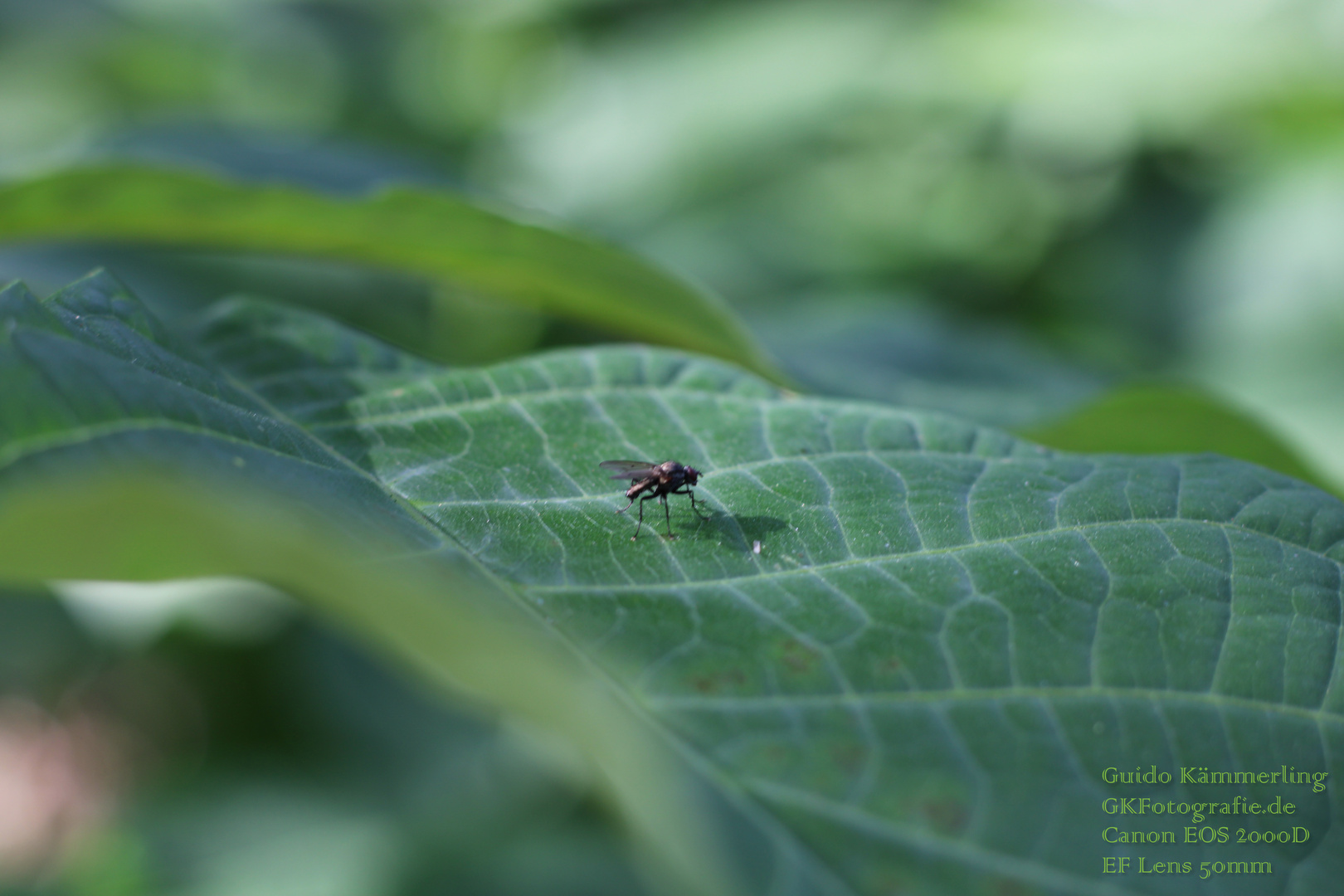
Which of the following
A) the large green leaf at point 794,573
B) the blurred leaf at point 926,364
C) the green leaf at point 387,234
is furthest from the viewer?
the blurred leaf at point 926,364

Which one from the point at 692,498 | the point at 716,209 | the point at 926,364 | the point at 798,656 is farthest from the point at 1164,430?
the point at 716,209

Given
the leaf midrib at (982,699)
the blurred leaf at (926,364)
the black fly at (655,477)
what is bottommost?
the leaf midrib at (982,699)

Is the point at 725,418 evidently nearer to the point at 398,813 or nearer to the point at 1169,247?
the point at 398,813

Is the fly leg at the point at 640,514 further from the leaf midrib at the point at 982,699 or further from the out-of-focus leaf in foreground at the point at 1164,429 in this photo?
the out-of-focus leaf in foreground at the point at 1164,429

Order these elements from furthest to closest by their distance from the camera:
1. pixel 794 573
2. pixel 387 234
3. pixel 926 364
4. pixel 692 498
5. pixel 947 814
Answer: pixel 926 364
pixel 387 234
pixel 692 498
pixel 794 573
pixel 947 814

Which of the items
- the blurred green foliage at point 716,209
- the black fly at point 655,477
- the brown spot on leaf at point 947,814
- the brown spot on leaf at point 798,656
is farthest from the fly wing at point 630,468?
the blurred green foliage at point 716,209

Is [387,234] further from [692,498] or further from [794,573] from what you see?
[794,573]
